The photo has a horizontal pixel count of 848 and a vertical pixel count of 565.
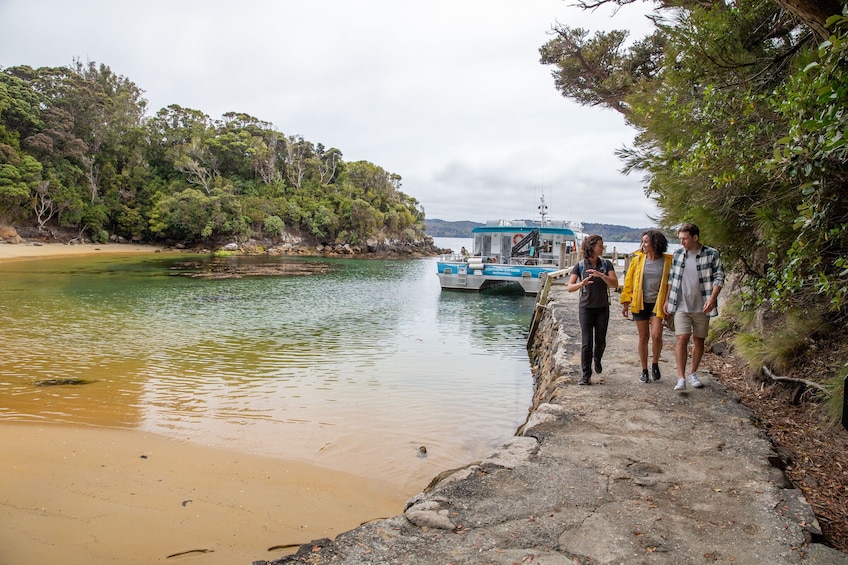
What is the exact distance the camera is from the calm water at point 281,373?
629cm

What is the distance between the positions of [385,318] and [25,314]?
411 inches

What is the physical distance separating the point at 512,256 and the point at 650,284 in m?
23.9

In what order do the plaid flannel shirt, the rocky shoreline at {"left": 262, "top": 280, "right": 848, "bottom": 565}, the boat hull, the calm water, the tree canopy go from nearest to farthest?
→ 1. the rocky shoreline at {"left": 262, "top": 280, "right": 848, "bottom": 565}
2. the tree canopy
3. the plaid flannel shirt
4. the calm water
5. the boat hull

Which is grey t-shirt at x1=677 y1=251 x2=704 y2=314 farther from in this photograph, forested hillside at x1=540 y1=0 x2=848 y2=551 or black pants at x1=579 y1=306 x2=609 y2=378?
black pants at x1=579 y1=306 x2=609 y2=378

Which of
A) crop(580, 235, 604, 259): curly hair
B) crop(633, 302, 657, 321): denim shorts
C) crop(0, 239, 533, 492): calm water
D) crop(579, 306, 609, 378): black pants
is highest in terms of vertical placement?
crop(580, 235, 604, 259): curly hair

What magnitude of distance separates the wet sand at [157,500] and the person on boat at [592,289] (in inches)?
102

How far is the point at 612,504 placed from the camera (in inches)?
119

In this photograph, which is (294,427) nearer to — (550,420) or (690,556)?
(550,420)

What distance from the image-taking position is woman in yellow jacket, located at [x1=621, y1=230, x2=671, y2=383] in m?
5.26

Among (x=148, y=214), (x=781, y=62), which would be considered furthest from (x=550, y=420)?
(x=148, y=214)

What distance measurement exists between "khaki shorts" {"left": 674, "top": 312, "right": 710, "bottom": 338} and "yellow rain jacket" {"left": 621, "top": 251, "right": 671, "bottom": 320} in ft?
0.66

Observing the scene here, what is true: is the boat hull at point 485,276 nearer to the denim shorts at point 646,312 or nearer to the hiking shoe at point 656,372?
the hiking shoe at point 656,372

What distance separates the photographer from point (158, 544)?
12.2 ft

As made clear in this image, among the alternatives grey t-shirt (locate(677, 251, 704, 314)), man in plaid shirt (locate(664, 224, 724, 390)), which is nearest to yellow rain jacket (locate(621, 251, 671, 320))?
man in plaid shirt (locate(664, 224, 724, 390))
